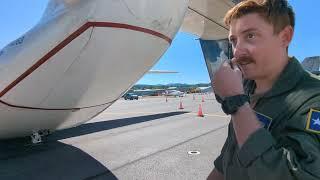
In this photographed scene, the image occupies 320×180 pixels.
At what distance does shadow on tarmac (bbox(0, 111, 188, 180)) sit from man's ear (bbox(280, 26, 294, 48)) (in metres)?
4.20

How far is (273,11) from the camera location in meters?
1.26

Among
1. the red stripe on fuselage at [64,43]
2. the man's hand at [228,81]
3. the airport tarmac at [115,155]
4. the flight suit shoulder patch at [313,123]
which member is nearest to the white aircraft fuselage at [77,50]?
the red stripe on fuselage at [64,43]

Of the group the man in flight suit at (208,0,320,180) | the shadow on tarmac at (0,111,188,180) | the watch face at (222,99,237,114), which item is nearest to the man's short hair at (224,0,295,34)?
the man in flight suit at (208,0,320,180)

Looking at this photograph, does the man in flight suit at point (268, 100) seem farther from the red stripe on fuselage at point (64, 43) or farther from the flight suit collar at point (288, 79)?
the red stripe on fuselage at point (64, 43)

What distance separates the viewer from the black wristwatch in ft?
3.85

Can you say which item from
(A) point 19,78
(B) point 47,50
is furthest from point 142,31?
(A) point 19,78

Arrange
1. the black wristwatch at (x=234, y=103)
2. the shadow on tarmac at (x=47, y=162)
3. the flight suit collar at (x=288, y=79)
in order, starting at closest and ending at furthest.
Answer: the black wristwatch at (x=234, y=103) < the flight suit collar at (x=288, y=79) < the shadow on tarmac at (x=47, y=162)

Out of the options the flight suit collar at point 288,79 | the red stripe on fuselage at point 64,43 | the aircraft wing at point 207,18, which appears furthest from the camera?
the aircraft wing at point 207,18

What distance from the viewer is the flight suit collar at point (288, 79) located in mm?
1277

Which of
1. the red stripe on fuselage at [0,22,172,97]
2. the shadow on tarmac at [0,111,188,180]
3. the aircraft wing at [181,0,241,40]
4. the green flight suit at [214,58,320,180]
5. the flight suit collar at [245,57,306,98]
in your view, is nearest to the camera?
the green flight suit at [214,58,320,180]

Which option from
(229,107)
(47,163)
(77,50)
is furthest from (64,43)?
(229,107)

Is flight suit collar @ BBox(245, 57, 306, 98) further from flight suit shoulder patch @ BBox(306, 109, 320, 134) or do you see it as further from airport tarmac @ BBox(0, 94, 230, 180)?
airport tarmac @ BBox(0, 94, 230, 180)

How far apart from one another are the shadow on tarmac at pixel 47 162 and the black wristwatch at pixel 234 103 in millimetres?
4186

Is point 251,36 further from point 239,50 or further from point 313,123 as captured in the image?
point 313,123
